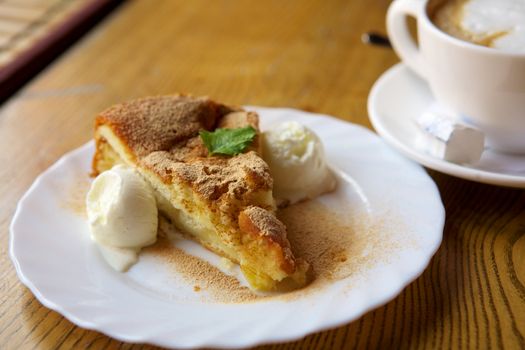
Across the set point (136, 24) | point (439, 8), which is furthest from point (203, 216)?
point (136, 24)

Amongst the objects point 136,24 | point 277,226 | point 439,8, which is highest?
point 439,8

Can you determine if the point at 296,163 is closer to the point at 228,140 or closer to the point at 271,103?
the point at 228,140

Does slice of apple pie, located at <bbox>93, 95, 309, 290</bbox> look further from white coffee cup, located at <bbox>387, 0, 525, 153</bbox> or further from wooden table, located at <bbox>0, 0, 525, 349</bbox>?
white coffee cup, located at <bbox>387, 0, 525, 153</bbox>

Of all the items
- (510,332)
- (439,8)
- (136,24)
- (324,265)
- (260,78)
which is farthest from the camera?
(136,24)

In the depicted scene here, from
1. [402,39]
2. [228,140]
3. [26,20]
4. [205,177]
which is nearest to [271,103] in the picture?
[402,39]

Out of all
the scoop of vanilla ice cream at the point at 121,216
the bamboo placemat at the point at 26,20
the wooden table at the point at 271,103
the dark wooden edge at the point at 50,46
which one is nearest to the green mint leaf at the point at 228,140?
the scoop of vanilla ice cream at the point at 121,216

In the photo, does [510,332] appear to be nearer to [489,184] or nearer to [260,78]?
[489,184]
